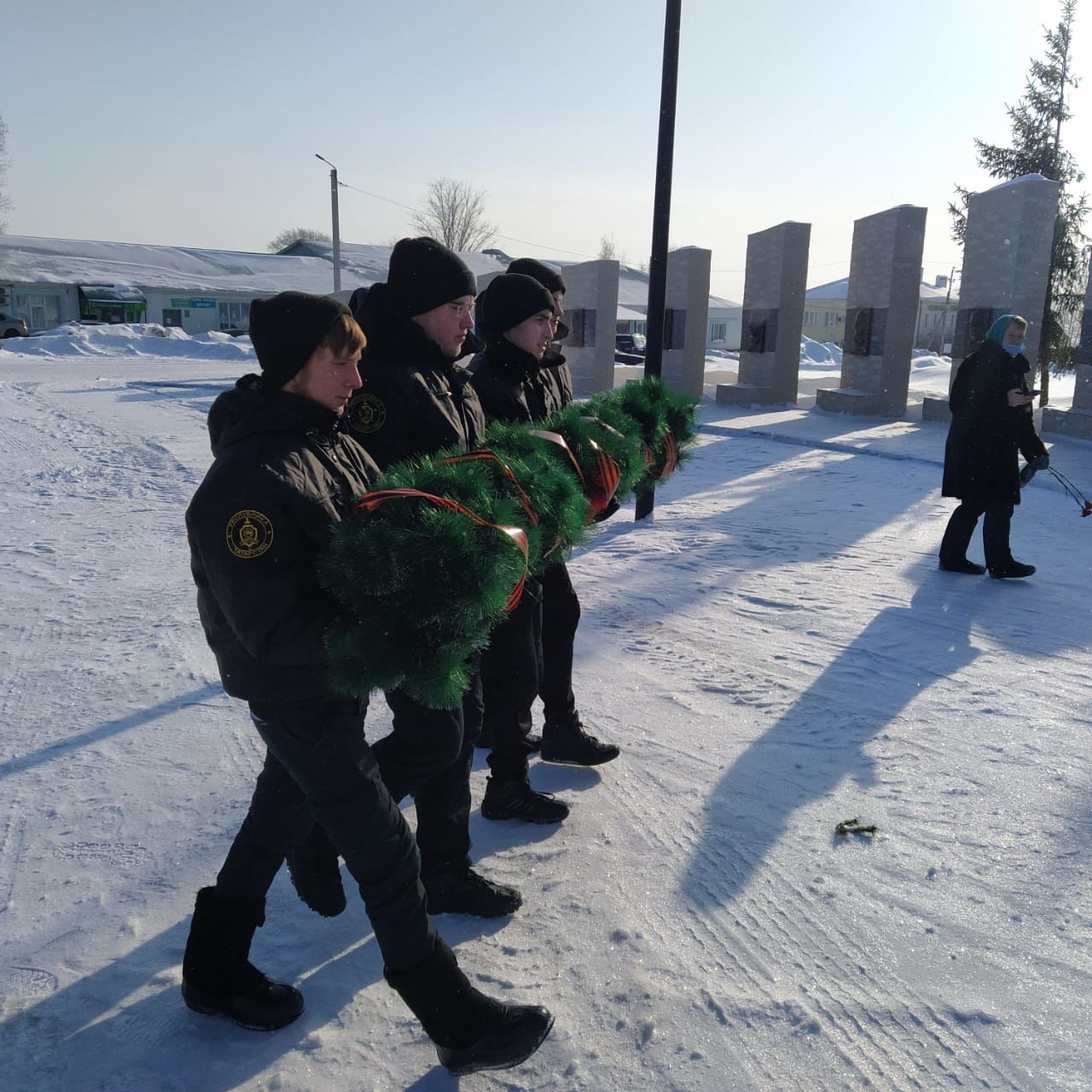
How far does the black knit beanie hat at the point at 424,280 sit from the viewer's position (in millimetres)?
2680

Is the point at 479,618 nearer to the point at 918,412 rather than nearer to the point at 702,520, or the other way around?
the point at 702,520

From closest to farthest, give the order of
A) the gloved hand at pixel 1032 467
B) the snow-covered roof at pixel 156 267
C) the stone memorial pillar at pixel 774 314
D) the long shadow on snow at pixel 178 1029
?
the long shadow on snow at pixel 178 1029, the gloved hand at pixel 1032 467, the stone memorial pillar at pixel 774 314, the snow-covered roof at pixel 156 267

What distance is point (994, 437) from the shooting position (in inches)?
230

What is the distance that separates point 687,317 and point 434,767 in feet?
54.4

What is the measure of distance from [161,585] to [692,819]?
3.80 m

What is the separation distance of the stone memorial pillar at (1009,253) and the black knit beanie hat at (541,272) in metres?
10.6

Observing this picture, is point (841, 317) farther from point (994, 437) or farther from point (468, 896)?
point (468, 896)

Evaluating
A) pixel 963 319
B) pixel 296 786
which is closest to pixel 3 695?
pixel 296 786

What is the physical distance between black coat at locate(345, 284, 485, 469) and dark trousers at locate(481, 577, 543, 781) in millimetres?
634

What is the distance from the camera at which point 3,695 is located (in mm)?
3994

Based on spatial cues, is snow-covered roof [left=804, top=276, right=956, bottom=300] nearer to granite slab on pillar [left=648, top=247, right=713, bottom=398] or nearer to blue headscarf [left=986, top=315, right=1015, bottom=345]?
granite slab on pillar [left=648, top=247, right=713, bottom=398]

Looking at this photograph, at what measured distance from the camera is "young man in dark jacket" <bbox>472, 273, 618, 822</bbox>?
3.08m

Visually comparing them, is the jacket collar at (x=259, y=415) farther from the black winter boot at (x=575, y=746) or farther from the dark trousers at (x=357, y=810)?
the black winter boot at (x=575, y=746)

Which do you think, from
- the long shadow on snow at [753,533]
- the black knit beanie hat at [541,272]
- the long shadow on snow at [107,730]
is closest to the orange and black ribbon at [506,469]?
the black knit beanie hat at [541,272]
